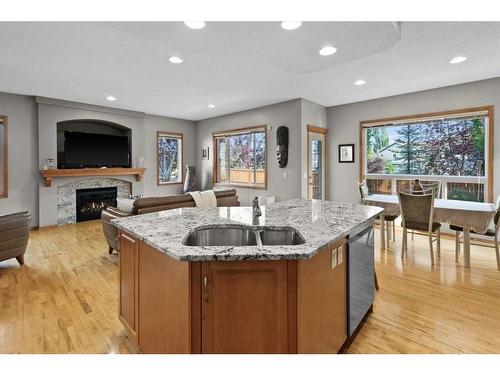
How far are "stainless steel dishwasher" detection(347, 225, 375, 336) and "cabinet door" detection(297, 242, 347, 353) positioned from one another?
2.6 inches

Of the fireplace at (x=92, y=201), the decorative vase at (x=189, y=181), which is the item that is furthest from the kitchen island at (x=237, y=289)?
the decorative vase at (x=189, y=181)

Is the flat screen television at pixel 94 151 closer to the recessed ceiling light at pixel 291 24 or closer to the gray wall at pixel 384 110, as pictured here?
the gray wall at pixel 384 110

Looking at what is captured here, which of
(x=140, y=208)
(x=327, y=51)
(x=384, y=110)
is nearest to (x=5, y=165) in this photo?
(x=140, y=208)

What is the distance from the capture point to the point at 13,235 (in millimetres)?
3277

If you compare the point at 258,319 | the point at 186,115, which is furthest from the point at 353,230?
the point at 186,115

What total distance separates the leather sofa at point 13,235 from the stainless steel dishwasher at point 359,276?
12.2 feet

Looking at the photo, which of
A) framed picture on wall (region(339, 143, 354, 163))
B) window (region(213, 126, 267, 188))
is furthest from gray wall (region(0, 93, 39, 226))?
framed picture on wall (region(339, 143, 354, 163))

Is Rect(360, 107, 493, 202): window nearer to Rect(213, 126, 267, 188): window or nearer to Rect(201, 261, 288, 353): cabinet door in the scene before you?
Rect(213, 126, 267, 188): window

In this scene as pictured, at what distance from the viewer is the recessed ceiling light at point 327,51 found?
2.57 meters

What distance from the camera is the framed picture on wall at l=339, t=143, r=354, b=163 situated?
5.91 m

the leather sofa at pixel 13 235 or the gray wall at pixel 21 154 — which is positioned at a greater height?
the gray wall at pixel 21 154

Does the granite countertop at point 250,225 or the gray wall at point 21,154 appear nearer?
the granite countertop at point 250,225
